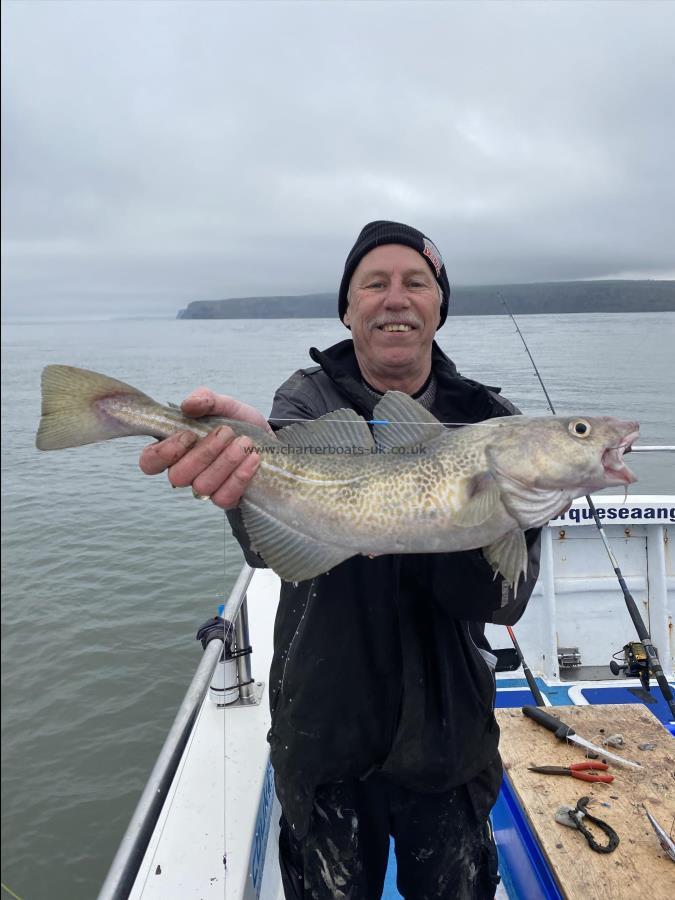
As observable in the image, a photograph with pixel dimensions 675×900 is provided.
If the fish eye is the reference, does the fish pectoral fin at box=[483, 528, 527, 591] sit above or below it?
below

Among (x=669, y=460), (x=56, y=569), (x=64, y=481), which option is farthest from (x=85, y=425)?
(x=64, y=481)

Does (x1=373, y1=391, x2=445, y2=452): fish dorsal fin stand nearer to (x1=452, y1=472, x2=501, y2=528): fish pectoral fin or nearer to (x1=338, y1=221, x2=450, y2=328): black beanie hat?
(x1=452, y1=472, x2=501, y2=528): fish pectoral fin

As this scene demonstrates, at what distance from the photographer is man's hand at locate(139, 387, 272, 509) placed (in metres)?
2.53

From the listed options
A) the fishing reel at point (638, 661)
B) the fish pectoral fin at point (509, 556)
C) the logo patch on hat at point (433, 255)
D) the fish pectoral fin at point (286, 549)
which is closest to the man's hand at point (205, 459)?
the fish pectoral fin at point (286, 549)

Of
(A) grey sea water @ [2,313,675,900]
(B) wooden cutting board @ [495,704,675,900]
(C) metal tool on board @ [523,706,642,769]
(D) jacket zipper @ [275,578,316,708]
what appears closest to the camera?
(D) jacket zipper @ [275,578,316,708]

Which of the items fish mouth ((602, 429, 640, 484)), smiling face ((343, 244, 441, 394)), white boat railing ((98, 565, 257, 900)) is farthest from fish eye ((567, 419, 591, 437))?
white boat railing ((98, 565, 257, 900))

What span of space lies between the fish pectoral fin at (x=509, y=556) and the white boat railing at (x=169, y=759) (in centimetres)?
180

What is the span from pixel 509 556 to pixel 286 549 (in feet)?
3.21

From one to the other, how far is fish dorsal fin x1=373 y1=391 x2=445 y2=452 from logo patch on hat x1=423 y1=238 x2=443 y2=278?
118cm

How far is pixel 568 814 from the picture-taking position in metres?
3.27

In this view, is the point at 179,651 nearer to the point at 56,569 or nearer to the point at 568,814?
the point at 56,569

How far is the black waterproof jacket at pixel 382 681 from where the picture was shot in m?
2.64

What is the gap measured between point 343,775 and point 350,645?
2.00 ft

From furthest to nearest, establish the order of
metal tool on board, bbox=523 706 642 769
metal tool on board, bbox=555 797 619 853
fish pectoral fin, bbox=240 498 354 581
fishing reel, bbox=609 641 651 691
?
fishing reel, bbox=609 641 651 691 < metal tool on board, bbox=523 706 642 769 < metal tool on board, bbox=555 797 619 853 < fish pectoral fin, bbox=240 498 354 581
